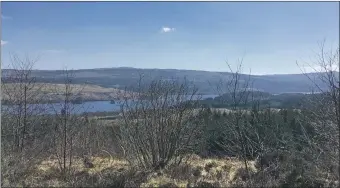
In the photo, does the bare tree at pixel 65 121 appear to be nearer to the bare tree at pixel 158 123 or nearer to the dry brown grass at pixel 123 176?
the dry brown grass at pixel 123 176

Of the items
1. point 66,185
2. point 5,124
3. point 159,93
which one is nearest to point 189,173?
point 159,93

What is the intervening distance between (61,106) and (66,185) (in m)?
2.52

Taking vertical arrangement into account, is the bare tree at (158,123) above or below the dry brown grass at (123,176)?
above

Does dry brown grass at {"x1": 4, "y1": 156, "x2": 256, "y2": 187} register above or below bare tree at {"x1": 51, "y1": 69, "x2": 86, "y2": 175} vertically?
below

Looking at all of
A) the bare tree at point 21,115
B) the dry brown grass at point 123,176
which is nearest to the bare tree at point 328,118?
the dry brown grass at point 123,176

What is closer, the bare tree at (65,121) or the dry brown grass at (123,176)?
the dry brown grass at (123,176)

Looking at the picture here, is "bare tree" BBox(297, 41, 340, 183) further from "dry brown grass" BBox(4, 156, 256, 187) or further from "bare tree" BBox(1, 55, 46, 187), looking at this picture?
Result: "bare tree" BBox(1, 55, 46, 187)

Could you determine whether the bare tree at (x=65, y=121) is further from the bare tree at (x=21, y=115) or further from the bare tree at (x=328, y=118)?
the bare tree at (x=328, y=118)

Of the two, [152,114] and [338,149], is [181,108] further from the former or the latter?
[338,149]

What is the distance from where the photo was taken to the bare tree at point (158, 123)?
12180 millimetres

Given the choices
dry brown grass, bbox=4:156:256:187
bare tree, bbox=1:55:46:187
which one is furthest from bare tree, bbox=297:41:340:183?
bare tree, bbox=1:55:46:187

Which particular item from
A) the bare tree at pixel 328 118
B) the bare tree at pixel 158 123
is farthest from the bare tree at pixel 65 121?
the bare tree at pixel 328 118

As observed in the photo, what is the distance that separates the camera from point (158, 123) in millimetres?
12242

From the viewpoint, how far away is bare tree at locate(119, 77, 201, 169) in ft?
40.0
